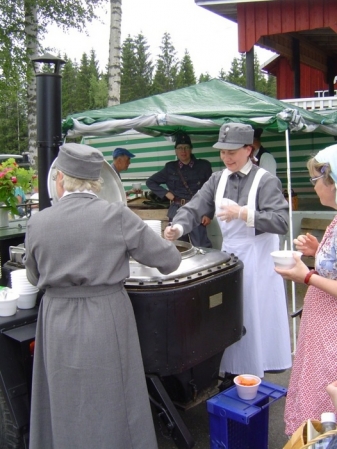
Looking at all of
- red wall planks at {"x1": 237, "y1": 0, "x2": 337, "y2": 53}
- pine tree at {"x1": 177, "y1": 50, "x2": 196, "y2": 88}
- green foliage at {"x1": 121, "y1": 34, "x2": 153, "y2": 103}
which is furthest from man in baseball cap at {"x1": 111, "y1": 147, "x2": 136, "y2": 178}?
pine tree at {"x1": 177, "y1": 50, "x2": 196, "y2": 88}

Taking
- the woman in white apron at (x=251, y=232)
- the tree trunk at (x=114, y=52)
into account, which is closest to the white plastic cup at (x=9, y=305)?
the woman in white apron at (x=251, y=232)

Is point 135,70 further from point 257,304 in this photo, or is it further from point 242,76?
point 257,304

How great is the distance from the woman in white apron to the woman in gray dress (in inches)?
37.5

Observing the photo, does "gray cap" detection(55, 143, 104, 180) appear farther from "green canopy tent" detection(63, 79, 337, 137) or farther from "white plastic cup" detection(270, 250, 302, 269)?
"green canopy tent" detection(63, 79, 337, 137)

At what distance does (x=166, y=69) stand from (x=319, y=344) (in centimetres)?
5857

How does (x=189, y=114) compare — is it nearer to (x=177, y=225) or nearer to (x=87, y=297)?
(x=177, y=225)

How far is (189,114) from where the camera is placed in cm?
511

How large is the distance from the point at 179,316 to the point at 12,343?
81 cm

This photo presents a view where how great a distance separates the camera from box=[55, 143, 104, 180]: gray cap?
2.14m

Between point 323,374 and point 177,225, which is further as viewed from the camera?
point 177,225

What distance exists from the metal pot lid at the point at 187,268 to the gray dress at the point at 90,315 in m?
0.21

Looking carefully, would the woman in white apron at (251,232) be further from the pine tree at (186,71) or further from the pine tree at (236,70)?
the pine tree at (236,70)

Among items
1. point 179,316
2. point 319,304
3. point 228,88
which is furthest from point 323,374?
point 228,88

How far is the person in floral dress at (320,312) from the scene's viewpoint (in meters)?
2.04
